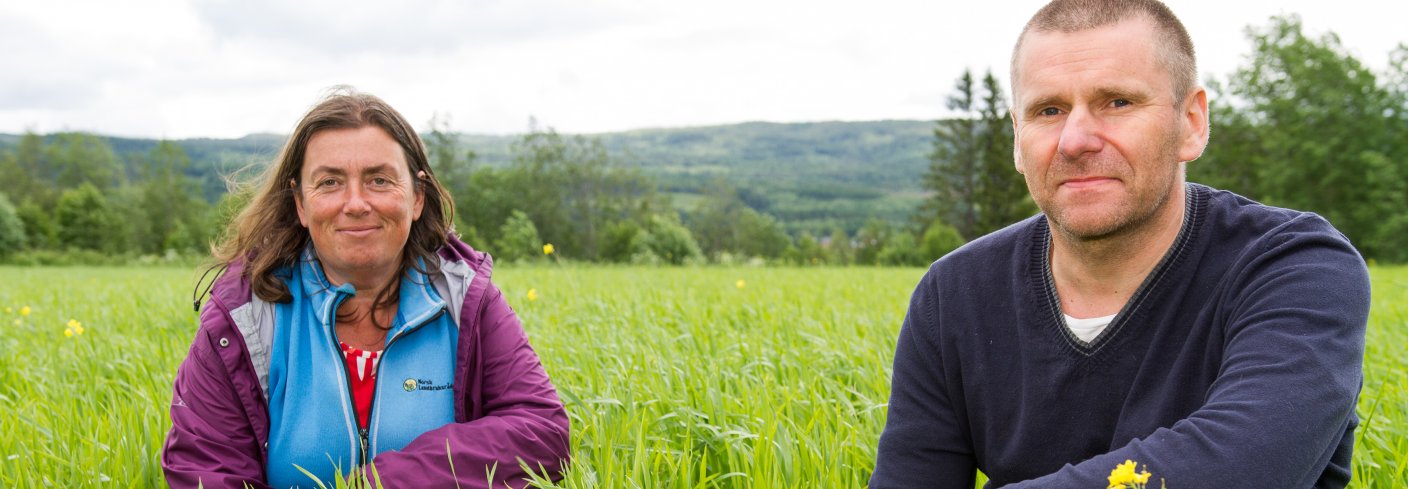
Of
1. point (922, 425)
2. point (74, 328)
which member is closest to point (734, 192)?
point (74, 328)

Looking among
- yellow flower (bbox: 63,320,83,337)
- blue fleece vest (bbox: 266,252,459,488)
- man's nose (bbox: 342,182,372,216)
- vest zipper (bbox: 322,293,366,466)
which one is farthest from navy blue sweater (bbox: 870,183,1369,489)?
yellow flower (bbox: 63,320,83,337)

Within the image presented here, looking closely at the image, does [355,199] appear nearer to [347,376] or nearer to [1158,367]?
[347,376]

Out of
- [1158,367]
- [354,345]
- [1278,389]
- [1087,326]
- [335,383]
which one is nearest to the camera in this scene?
[1278,389]

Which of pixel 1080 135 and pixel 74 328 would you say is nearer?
pixel 1080 135

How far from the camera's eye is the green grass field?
2463 millimetres

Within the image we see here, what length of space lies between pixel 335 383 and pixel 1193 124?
2.19 metres

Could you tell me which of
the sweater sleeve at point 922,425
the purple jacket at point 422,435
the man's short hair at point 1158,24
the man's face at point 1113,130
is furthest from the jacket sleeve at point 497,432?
the man's short hair at point 1158,24

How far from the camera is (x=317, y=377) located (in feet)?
8.53

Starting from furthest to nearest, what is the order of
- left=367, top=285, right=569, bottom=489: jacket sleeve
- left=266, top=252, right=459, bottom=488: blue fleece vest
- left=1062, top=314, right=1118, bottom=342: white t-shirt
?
left=266, top=252, right=459, bottom=488: blue fleece vest < left=367, top=285, right=569, bottom=489: jacket sleeve < left=1062, top=314, right=1118, bottom=342: white t-shirt

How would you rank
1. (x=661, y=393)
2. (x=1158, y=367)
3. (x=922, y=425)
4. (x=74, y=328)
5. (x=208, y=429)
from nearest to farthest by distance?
(x=1158, y=367) < (x=922, y=425) < (x=208, y=429) < (x=661, y=393) < (x=74, y=328)

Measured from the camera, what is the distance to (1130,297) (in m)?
1.85

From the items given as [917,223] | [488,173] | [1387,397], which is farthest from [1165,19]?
[488,173]

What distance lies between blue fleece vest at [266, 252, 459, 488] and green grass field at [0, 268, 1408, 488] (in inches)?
14.8

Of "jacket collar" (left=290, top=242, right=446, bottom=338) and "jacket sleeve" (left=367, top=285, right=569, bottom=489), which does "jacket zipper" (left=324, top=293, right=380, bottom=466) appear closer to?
"jacket collar" (left=290, top=242, right=446, bottom=338)
